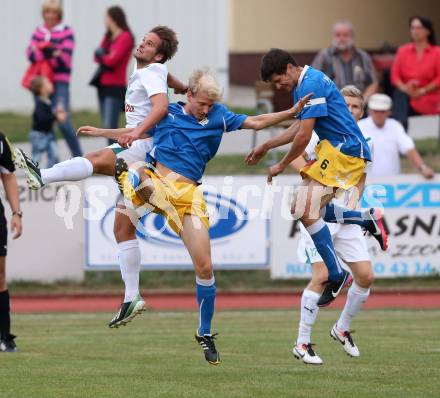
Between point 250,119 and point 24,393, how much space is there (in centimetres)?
279

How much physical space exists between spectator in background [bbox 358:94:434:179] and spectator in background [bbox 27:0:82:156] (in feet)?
14.4

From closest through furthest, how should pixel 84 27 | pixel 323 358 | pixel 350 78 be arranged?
1. pixel 323 358
2. pixel 350 78
3. pixel 84 27

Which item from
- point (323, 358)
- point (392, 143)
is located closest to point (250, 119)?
point (323, 358)

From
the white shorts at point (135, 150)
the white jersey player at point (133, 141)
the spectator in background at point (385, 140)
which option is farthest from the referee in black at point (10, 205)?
the spectator in background at point (385, 140)

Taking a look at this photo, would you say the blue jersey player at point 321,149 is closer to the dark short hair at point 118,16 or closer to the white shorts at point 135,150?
the white shorts at point 135,150

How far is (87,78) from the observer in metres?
24.0

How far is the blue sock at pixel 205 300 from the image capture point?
10867mm

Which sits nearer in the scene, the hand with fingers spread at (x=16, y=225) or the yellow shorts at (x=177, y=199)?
the yellow shorts at (x=177, y=199)

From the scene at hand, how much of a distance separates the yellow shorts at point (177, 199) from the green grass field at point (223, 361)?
1215 millimetres

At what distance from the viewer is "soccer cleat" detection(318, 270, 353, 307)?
37.9 feet

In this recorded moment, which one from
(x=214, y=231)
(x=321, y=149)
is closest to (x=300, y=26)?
(x=214, y=231)

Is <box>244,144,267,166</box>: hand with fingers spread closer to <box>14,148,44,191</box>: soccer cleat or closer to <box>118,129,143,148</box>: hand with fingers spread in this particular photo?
→ <box>118,129,143,148</box>: hand with fingers spread

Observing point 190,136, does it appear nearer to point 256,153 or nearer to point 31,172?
point 256,153

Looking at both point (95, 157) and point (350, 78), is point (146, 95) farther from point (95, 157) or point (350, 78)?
point (350, 78)
